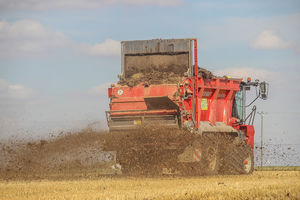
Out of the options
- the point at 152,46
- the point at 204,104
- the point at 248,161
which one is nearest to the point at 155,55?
the point at 152,46

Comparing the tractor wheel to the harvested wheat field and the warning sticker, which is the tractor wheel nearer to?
the warning sticker

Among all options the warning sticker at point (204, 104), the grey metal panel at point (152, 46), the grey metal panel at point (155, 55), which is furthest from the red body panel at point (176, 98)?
the grey metal panel at point (152, 46)

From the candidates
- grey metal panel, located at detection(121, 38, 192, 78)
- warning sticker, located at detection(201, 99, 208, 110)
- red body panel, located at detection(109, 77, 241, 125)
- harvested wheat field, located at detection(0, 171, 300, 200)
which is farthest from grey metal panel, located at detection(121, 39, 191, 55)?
harvested wheat field, located at detection(0, 171, 300, 200)

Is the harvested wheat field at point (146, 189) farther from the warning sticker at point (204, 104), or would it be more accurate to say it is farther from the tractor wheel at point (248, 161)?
the tractor wheel at point (248, 161)

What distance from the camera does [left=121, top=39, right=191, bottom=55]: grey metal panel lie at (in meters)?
15.2

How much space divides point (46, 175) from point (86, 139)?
1571 mm

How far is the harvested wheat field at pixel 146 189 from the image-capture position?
940cm

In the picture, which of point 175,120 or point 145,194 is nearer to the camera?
point 145,194

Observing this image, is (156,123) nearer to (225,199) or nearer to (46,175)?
(46,175)

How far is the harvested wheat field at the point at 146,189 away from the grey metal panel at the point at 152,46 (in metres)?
3.70

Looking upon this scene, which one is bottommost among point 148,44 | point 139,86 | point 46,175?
point 46,175

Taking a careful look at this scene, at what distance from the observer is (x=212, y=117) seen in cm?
1537

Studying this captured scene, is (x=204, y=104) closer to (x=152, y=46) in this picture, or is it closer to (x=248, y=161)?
(x=152, y=46)

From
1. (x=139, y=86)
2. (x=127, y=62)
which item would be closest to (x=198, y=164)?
(x=139, y=86)
